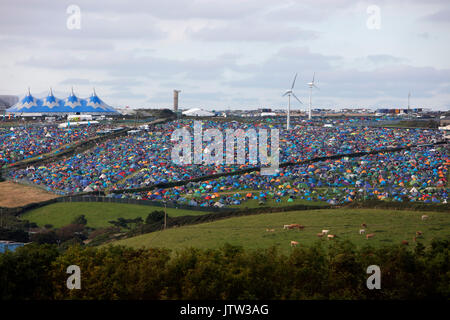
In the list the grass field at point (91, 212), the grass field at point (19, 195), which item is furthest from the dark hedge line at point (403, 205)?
the grass field at point (19, 195)

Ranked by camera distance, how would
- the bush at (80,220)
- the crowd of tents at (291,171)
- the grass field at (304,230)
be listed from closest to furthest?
the grass field at (304,230) → the bush at (80,220) → the crowd of tents at (291,171)

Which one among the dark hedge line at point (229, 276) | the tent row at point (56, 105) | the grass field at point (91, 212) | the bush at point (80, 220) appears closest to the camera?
the dark hedge line at point (229, 276)

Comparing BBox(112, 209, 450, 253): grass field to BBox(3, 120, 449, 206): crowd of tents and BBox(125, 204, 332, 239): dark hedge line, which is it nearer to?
BBox(125, 204, 332, 239): dark hedge line

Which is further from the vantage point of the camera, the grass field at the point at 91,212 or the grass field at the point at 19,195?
the grass field at the point at 19,195

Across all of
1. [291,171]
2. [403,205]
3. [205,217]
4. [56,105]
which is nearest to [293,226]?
[205,217]

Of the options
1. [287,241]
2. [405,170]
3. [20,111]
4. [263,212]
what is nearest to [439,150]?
[405,170]

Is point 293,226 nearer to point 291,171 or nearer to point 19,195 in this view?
point 291,171

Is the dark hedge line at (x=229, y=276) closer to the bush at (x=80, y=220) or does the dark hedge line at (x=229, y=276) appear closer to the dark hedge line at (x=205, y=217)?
the dark hedge line at (x=205, y=217)
